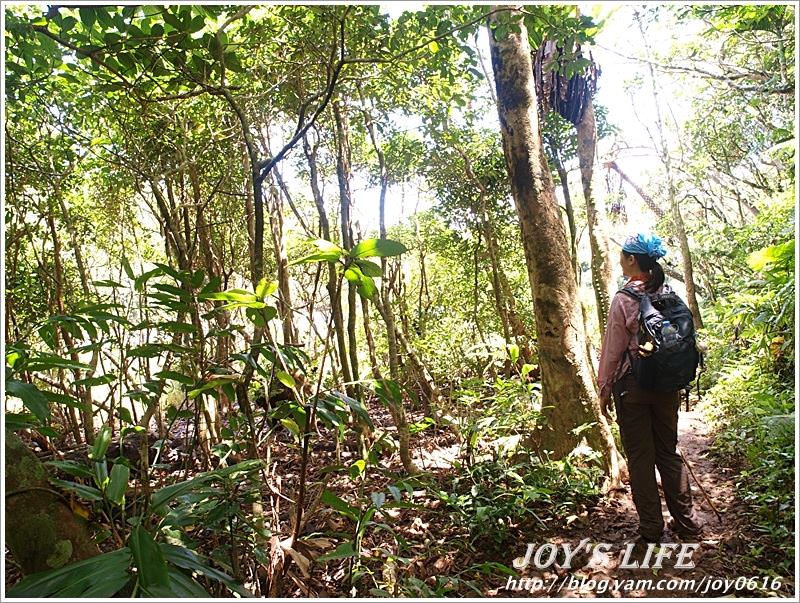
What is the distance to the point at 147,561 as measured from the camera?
127cm

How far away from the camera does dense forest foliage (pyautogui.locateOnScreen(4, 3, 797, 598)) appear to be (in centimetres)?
179

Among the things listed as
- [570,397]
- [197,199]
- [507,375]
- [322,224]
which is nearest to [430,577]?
[570,397]

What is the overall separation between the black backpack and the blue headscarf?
0.30 meters

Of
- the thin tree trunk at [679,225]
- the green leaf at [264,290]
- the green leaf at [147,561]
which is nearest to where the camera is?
the green leaf at [147,561]

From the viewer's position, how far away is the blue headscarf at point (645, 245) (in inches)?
115

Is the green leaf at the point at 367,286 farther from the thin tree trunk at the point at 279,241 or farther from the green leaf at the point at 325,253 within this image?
the thin tree trunk at the point at 279,241

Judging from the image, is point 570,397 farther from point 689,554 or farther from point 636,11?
point 636,11

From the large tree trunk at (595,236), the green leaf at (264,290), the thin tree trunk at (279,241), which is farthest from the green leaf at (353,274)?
the large tree trunk at (595,236)

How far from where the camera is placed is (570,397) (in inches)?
151

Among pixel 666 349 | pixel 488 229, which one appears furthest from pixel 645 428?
pixel 488 229

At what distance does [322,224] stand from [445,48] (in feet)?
8.49

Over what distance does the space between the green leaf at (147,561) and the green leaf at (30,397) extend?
515 mm

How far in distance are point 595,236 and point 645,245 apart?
2.79 metres

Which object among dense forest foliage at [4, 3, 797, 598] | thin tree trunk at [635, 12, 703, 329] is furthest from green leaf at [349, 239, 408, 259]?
thin tree trunk at [635, 12, 703, 329]
